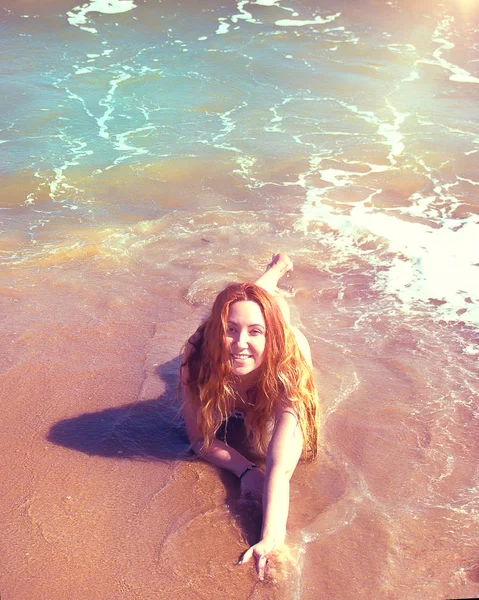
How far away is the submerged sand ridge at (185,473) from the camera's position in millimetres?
3027

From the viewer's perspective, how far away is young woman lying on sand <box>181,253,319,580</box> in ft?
11.5

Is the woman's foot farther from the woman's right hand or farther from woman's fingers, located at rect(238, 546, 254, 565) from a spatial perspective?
woman's fingers, located at rect(238, 546, 254, 565)

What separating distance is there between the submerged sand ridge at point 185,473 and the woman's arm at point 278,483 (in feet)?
0.31

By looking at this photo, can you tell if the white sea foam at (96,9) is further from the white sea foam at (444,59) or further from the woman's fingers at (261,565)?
the woman's fingers at (261,565)

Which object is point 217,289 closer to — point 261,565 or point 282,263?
point 282,263

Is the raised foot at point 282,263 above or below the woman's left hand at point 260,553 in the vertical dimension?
below

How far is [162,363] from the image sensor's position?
4680 millimetres

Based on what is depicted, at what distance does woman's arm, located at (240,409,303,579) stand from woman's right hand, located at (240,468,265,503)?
0.44ft

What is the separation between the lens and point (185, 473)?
3654 mm

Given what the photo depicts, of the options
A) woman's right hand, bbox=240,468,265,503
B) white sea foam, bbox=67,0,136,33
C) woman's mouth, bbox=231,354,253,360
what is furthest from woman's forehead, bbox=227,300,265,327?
white sea foam, bbox=67,0,136,33

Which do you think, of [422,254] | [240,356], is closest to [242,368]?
[240,356]

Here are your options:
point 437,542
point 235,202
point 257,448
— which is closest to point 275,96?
point 235,202

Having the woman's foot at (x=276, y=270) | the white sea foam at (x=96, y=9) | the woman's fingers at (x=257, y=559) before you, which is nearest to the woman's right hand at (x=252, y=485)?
the woman's fingers at (x=257, y=559)

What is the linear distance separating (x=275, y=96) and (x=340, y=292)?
627 cm
